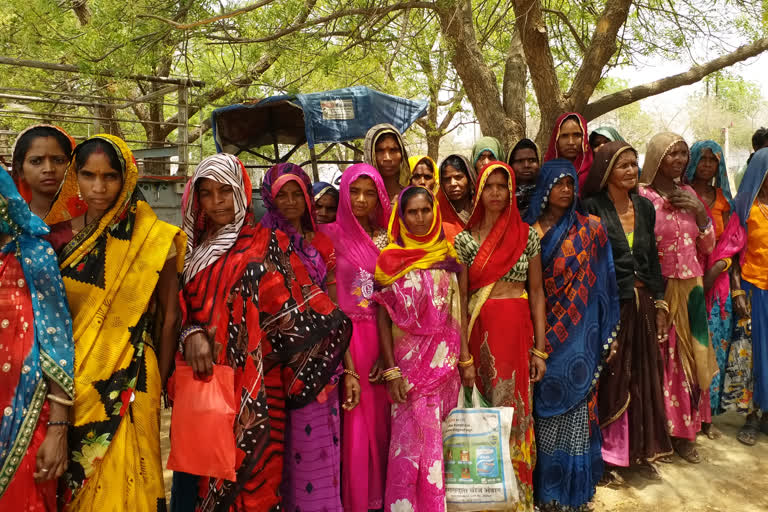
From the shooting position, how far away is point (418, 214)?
A: 270cm

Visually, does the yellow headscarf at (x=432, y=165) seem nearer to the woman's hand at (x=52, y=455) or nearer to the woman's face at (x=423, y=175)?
the woman's face at (x=423, y=175)

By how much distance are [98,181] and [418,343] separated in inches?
64.4

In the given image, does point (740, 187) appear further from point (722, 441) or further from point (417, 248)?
point (417, 248)

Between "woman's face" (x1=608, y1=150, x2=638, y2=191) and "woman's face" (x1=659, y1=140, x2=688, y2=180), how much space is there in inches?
20.6

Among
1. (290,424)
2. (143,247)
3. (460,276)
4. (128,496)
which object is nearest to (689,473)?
(460,276)

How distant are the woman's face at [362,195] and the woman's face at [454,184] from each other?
70cm

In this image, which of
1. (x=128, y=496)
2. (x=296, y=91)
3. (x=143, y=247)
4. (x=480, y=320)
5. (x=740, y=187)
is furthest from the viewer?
(x=296, y=91)

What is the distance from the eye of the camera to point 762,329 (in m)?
3.89

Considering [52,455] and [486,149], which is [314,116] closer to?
[486,149]

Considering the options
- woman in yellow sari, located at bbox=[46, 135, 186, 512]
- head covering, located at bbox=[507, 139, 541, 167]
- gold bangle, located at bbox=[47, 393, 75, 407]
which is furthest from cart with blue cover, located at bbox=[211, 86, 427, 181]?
gold bangle, located at bbox=[47, 393, 75, 407]

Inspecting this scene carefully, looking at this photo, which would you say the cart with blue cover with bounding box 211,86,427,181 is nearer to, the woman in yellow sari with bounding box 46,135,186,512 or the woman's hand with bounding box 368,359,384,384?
the woman's hand with bounding box 368,359,384,384

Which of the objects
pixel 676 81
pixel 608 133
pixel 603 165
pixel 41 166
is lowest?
pixel 41 166

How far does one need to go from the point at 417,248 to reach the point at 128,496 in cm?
166

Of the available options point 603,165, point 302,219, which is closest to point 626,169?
point 603,165
